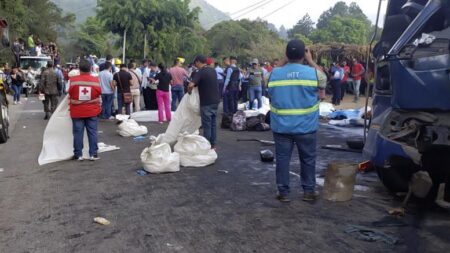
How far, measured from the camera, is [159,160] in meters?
6.88

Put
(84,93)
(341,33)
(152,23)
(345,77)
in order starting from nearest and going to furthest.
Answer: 1. (84,93)
2. (345,77)
3. (152,23)
4. (341,33)

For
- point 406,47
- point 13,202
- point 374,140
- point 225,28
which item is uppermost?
point 225,28

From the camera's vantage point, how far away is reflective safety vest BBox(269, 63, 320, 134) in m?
5.21

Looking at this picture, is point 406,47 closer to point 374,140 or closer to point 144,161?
point 374,140

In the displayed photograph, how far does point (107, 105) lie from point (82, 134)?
564cm

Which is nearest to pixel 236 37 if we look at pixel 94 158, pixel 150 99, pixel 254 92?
pixel 254 92

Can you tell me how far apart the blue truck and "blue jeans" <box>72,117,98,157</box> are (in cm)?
444

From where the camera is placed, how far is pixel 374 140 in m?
5.25

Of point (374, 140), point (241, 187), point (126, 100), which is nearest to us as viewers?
point (374, 140)

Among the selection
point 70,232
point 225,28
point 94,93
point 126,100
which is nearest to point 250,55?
point 225,28

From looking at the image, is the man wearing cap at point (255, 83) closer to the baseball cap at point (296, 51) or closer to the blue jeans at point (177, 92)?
the blue jeans at point (177, 92)

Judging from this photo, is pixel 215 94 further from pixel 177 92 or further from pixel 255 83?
pixel 255 83

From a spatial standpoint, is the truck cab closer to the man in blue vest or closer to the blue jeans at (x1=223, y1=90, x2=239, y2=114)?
the blue jeans at (x1=223, y1=90, x2=239, y2=114)

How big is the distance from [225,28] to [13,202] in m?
58.6
